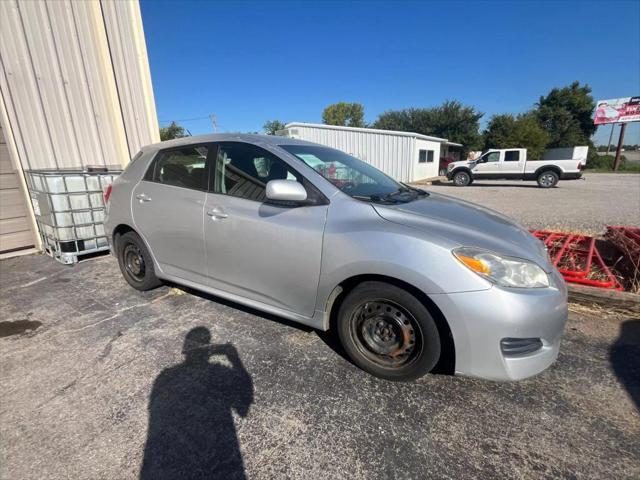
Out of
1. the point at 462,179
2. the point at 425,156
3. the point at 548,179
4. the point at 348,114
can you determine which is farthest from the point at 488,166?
the point at 348,114

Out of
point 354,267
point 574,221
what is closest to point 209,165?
point 354,267

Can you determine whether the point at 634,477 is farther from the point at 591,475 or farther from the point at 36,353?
the point at 36,353

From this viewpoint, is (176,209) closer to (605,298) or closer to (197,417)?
(197,417)

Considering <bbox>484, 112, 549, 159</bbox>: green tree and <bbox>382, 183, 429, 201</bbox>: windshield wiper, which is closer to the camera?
<bbox>382, 183, 429, 201</bbox>: windshield wiper

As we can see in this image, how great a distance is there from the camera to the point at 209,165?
281cm

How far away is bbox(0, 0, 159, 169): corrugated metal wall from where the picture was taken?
4.84 meters

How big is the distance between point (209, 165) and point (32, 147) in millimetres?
4337

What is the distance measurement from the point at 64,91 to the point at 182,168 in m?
4.16

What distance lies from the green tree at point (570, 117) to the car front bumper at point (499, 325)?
53.5 m

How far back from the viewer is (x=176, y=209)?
116 inches

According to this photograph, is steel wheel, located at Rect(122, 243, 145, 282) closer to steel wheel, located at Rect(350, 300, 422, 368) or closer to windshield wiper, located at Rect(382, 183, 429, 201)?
steel wheel, located at Rect(350, 300, 422, 368)

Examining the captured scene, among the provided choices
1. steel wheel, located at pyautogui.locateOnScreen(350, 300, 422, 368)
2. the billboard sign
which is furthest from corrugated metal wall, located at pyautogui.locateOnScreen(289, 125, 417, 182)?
the billboard sign

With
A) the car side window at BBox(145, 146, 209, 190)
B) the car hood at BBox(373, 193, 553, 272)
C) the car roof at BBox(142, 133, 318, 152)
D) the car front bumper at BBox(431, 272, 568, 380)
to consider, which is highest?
the car roof at BBox(142, 133, 318, 152)

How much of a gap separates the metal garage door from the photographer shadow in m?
4.81
